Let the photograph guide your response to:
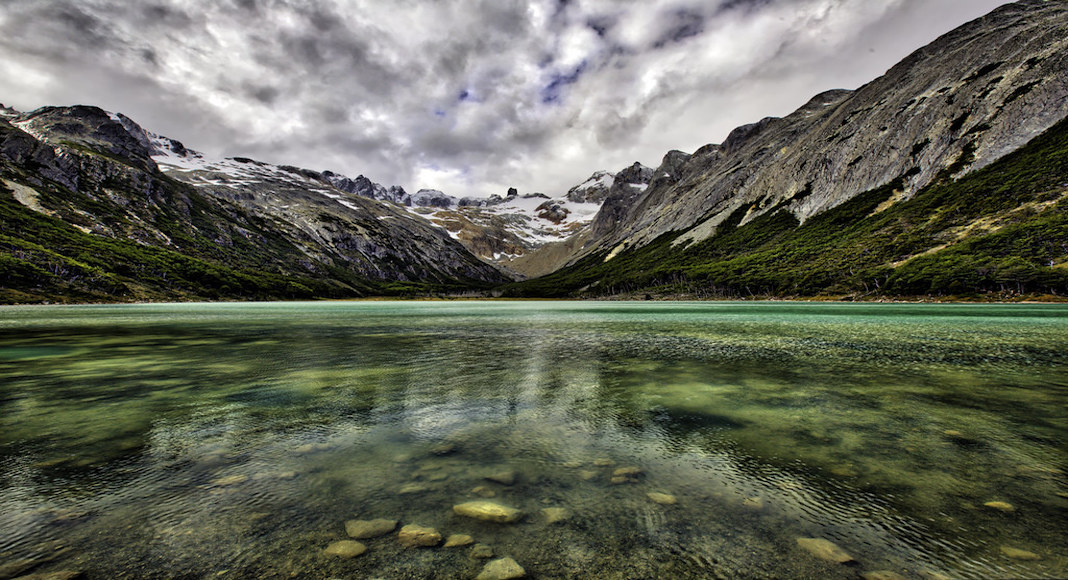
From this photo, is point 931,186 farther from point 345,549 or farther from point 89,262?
point 89,262

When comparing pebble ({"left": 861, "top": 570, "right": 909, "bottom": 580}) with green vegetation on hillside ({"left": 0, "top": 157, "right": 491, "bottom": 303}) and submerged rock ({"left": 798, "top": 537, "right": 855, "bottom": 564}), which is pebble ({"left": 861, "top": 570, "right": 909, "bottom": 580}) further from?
green vegetation on hillside ({"left": 0, "top": 157, "right": 491, "bottom": 303})

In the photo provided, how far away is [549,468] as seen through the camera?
8.35 meters

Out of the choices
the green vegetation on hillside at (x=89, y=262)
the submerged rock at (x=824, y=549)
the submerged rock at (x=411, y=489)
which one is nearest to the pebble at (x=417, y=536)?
the submerged rock at (x=411, y=489)

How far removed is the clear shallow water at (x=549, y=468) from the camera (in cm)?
527

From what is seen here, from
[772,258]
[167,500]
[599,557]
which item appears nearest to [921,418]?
[599,557]

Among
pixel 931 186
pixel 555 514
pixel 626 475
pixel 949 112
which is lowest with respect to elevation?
pixel 626 475

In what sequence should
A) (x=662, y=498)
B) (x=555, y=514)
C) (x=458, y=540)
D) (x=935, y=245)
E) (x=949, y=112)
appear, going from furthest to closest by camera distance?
1. (x=949, y=112)
2. (x=935, y=245)
3. (x=662, y=498)
4. (x=555, y=514)
5. (x=458, y=540)

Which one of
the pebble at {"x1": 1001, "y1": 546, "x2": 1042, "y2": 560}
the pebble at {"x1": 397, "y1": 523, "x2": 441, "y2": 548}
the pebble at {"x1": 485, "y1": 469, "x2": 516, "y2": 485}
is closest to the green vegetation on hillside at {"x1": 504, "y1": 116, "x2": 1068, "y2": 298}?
the pebble at {"x1": 1001, "y1": 546, "x2": 1042, "y2": 560}

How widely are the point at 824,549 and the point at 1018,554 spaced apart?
220cm

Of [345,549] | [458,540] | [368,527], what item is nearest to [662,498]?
[458,540]

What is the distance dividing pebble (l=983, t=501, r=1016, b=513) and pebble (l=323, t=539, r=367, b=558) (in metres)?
9.24

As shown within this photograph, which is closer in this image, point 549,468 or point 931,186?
point 549,468

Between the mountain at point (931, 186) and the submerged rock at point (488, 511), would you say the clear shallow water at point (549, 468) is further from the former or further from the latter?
the mountain at point (931, 186)

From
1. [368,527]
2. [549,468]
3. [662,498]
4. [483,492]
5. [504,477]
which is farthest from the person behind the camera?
[549,468]
